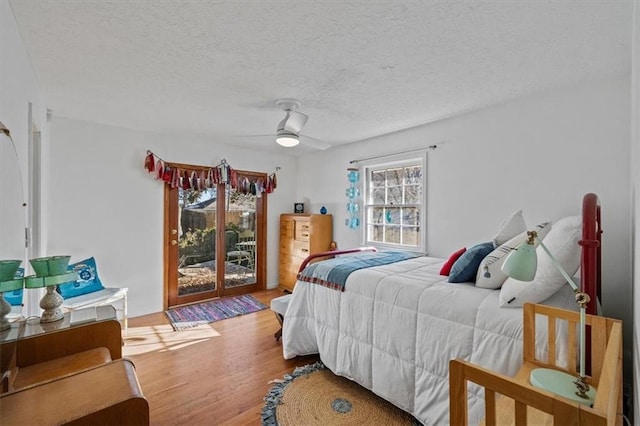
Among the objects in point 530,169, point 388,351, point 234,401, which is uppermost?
point 530,169

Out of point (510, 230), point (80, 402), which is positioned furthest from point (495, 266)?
point (80, 402)

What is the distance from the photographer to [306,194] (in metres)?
5.18

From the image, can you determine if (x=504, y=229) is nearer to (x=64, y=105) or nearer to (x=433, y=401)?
(x=433, y=401)

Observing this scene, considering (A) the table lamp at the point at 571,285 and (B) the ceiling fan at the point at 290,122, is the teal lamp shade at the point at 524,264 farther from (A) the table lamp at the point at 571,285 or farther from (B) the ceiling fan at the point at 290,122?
(B) the ceiling fan at the point at 290,122

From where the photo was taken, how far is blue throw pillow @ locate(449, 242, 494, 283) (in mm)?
2033

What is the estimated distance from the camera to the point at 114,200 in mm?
3605

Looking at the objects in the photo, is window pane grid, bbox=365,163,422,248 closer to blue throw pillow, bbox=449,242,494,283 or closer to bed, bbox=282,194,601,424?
bed, bbox=282,194,601,424

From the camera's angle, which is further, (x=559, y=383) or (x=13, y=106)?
(x=13, y=106)

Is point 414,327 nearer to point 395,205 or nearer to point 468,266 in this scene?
point 468,266

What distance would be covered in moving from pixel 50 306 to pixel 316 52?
6.82ft

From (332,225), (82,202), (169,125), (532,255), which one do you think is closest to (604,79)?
(532,255)

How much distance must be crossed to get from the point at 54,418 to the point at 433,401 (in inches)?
70.8

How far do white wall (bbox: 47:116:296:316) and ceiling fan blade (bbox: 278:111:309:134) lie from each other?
2.02m

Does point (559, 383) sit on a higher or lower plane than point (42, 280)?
lower
